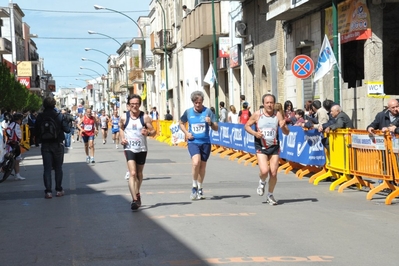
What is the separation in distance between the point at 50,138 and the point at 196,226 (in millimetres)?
4976

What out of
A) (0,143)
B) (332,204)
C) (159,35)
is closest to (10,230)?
(332,204)

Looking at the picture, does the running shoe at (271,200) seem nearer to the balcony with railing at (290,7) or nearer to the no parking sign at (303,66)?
the no parking sign at (303,66)

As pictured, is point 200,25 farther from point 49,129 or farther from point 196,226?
point 196,226

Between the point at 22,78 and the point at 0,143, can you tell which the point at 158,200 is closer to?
the point at 0,143

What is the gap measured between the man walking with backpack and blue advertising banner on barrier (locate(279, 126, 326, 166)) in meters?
5.31

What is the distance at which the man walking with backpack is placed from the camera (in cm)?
1388

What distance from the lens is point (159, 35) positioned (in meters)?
58.1

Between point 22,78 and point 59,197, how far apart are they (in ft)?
262

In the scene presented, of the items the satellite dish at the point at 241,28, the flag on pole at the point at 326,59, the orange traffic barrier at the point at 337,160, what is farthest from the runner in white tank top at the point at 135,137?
the satellite dish at the point at 241,28

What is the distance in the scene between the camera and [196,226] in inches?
388

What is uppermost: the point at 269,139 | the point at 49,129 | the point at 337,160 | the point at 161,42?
the point at 161,42

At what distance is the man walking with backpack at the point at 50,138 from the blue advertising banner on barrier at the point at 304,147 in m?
5.31

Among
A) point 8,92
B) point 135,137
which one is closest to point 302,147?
point 135,137

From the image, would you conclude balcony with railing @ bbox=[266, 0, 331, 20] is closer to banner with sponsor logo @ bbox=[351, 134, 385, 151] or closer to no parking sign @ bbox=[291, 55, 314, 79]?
no parking sign @ bbox=[291, 55, 314, 79]
